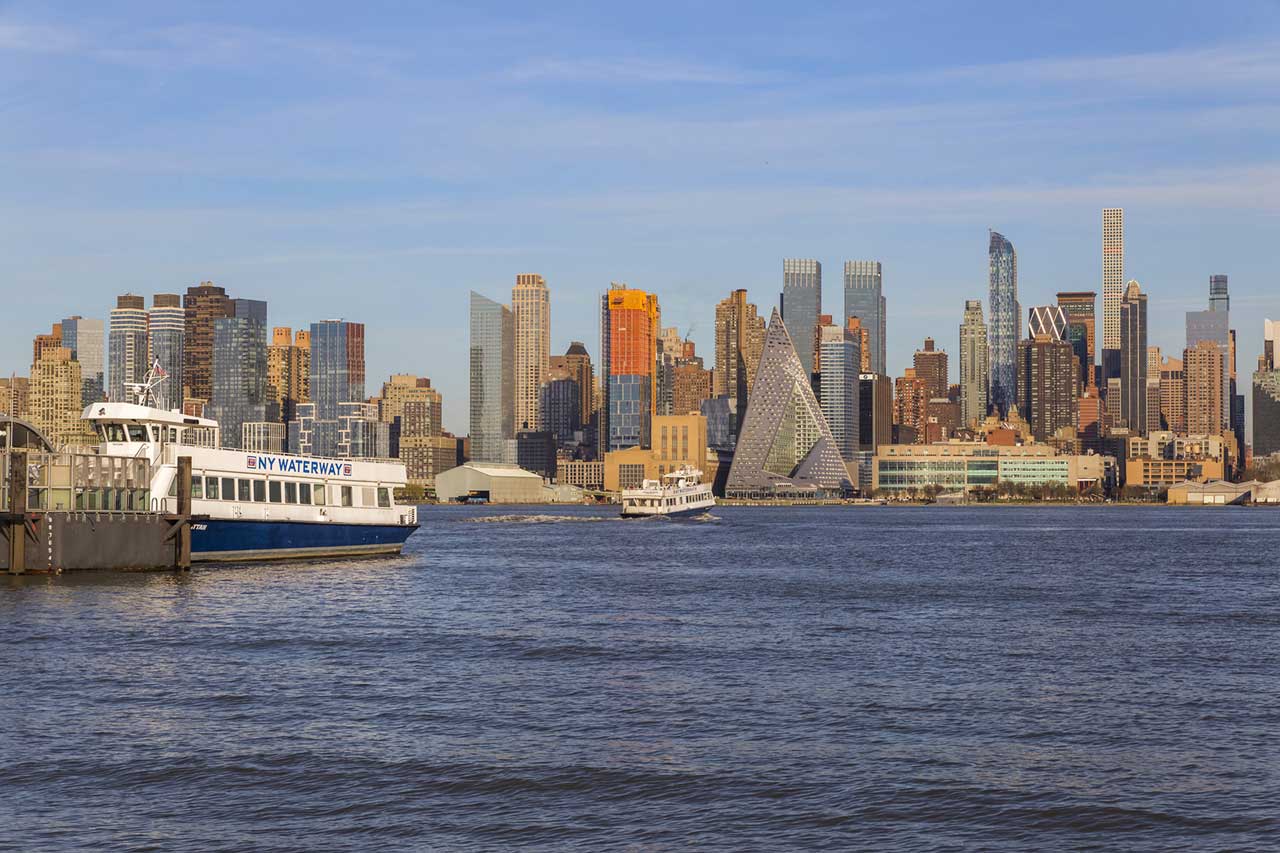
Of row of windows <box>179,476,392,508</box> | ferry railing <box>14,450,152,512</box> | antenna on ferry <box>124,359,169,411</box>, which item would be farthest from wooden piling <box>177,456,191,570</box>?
antenna on ferry <box>124,359,169,411</box>

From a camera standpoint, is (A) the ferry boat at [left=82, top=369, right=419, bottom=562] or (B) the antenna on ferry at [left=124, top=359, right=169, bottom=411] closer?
(A) the ferry boat at [left=82, top=369, right=419, bottom=562]

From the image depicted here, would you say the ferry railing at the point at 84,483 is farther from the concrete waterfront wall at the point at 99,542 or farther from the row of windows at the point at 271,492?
the row of windows at the point at 271,492

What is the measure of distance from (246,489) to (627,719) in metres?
50.0

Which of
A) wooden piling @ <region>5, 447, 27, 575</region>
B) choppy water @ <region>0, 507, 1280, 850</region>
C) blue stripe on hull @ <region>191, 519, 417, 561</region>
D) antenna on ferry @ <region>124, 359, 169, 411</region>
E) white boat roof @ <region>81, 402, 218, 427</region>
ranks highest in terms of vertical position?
antenna on ferry @ <region>124, 359, 169, 411</region>

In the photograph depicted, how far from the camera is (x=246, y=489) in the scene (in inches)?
3184

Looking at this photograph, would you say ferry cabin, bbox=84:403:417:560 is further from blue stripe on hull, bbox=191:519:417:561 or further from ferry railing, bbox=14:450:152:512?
ferry railing, bbox=14:450:152:512

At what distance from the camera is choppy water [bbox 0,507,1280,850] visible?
26234mm

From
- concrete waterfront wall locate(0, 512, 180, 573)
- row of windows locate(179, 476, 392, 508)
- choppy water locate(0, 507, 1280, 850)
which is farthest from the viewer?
row of windows locate(179, 476, 392, 508)

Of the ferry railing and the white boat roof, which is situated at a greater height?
the white boat roof

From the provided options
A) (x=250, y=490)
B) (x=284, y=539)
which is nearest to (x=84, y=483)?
(x=250, y=490)

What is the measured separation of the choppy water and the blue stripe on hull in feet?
21.0

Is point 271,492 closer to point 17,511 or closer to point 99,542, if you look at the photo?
point 99,542

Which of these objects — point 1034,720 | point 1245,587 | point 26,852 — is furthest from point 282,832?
point 1245,587

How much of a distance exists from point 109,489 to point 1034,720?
165 feet
